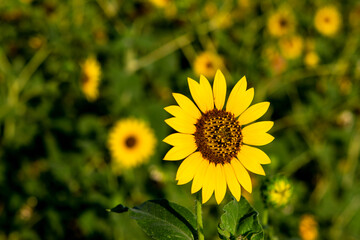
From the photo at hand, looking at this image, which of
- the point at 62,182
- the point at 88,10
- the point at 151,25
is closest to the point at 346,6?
the point at 151,25

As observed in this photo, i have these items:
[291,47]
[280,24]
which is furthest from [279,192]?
[280,24]

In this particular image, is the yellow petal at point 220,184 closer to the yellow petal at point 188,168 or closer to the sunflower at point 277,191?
the yellow petal at point 188,168

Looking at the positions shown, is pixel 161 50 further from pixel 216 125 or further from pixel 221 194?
pixel 221 194

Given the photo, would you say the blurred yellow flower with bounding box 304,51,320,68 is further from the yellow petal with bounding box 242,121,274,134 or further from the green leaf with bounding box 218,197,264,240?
the green leaf with bounding box 218,197,264,240

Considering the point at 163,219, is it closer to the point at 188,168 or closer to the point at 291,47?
the point at 188,168

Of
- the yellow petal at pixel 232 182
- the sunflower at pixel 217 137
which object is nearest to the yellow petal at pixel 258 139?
the sunflower at pixel 217 137
